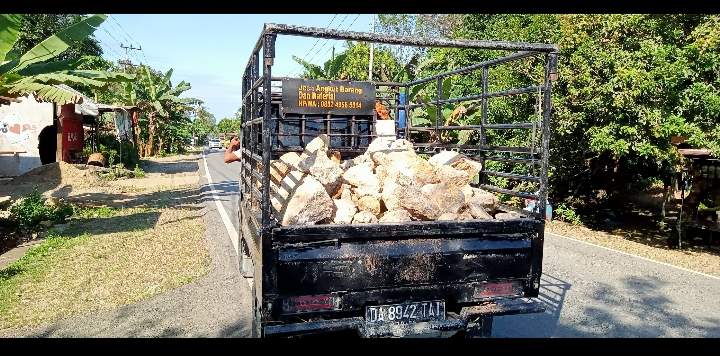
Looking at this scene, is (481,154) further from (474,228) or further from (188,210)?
(188,210)

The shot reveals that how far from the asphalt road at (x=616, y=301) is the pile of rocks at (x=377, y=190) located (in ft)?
4.67

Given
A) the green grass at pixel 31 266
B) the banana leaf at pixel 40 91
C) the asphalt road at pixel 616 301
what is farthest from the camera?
the banana leaf at pixel 40 91

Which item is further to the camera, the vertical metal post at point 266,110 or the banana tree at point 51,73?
the banana tree at point 51,73

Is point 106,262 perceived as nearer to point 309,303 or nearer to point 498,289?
point 309,303

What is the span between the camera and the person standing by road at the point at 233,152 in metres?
6.47

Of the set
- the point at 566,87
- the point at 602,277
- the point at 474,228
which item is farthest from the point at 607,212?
the point at 474,228

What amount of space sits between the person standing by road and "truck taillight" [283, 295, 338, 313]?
341 centimetres

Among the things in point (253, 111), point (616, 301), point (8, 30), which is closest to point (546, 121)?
point (253, 111)

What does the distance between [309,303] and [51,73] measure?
9087 mm

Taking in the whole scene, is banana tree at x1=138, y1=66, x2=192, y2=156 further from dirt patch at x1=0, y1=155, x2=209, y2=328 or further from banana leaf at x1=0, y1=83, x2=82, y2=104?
banana leaf at x1=0, y1=83, x2=82, y2=104

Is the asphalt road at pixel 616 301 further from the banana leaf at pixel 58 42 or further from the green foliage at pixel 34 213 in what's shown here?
the banana leaf at pixel 58 42

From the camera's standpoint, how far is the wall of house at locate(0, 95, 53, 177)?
18219mm

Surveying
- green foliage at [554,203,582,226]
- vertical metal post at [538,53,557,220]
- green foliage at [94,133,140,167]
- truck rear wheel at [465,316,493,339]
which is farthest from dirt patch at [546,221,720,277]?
green foliage at [94,133,140,167]

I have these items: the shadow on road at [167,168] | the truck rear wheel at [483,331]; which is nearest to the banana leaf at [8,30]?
the truck rear wheel at [483,331]
